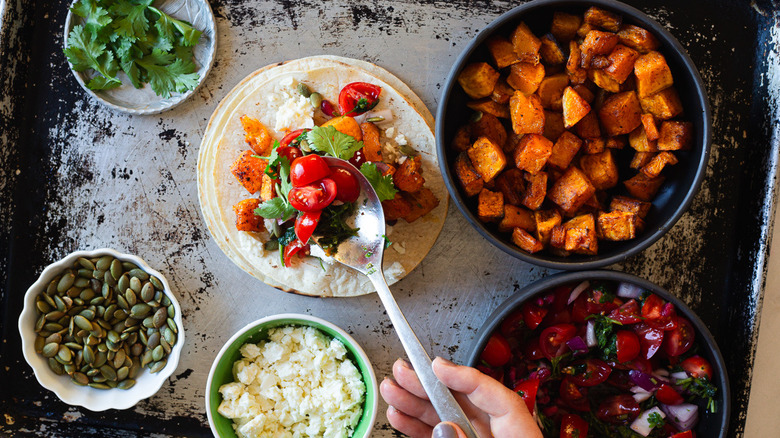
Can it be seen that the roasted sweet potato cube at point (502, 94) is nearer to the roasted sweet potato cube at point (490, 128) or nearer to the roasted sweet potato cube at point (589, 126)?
the roasted sweet potato cube at point (490, 128)

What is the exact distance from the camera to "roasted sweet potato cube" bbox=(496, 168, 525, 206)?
8.89 feet

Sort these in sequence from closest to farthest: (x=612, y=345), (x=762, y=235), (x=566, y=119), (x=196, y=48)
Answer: (x=566, y=119) < (x=612, y=345) < (x=762, y=235) < (x=196, y=48)

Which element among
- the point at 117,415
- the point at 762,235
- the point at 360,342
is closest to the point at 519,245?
the point at 360,342

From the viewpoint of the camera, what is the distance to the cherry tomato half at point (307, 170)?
8.12 feet

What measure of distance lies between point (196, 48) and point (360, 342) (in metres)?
2.01

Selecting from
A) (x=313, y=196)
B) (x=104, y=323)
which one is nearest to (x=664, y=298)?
(x=313, y=196)

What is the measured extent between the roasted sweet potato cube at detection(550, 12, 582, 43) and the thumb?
1.98 meters

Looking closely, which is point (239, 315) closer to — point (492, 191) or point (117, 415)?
point (117, 415)

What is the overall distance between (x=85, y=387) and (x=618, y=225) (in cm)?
308

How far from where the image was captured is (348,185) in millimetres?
2613

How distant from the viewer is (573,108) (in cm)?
254

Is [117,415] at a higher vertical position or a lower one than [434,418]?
lower

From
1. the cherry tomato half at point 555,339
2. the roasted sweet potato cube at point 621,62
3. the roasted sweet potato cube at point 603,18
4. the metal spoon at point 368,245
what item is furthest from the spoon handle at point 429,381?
the roasted sweet potato cube at point 603,18

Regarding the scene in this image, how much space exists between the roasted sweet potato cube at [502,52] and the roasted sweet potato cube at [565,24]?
0.81ft
